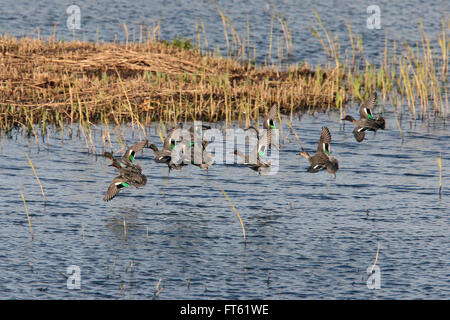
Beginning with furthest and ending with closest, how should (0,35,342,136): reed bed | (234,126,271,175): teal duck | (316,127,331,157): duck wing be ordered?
(0,35,342,136): reed bed < (234,126,271,175): teal duck < (316,127,331,157): duck wing

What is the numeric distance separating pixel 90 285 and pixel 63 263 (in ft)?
2.63

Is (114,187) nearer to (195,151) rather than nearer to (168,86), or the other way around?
(195,151)

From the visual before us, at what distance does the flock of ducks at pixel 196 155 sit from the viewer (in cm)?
1298

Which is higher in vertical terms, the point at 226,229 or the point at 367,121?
the point at 367,121

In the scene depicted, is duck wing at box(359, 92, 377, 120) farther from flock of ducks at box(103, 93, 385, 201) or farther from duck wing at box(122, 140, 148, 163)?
duck wing at box(122, 140, 148, 163)

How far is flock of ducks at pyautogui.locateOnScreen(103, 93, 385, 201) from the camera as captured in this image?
42.6 feet

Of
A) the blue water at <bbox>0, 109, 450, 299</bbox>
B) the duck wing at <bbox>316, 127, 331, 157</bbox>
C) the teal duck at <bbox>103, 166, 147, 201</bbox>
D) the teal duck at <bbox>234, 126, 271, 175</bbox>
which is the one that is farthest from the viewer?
the teal duck at <bbox>234, 126, 271, 175</bbox>

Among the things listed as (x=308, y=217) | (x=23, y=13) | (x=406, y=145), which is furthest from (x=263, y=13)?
(x=308, y=217)

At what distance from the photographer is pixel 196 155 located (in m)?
14.5

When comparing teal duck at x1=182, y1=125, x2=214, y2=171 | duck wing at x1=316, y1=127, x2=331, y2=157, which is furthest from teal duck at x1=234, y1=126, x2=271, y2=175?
duck wing at x1=316, y1=127, x2=331, y2=157

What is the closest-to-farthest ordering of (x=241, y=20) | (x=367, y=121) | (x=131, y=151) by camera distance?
1. (x=131, y=151)
2. (x=367, y=121)
3. (x=241, y=20)

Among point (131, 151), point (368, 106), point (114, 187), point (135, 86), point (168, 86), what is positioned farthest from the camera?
point (168, 86)

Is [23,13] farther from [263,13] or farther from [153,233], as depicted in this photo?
[153,233]

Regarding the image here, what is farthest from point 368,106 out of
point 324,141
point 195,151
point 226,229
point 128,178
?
point 128,178
